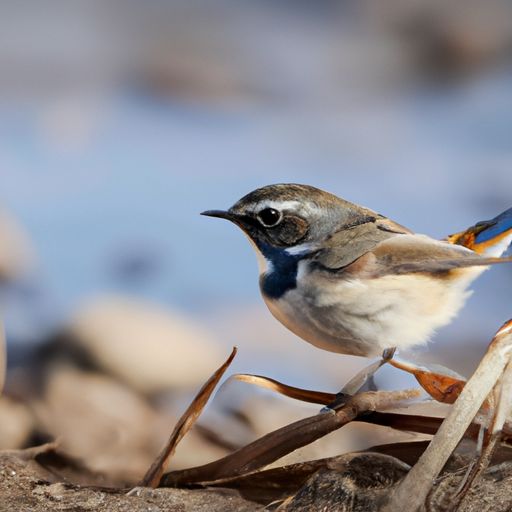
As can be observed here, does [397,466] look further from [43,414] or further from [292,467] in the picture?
[43,414]

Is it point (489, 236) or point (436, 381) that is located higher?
point (489, 236)

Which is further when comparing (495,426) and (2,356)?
(2,356)

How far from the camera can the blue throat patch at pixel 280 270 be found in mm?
737

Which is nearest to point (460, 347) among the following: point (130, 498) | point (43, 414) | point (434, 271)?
point (434, 271)

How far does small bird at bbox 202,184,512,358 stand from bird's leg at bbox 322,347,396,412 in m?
0.04

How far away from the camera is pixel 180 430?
0.82 meters

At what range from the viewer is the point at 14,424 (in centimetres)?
96

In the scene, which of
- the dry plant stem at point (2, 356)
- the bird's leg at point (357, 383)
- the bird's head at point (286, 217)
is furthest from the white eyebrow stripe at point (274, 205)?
the dry plant stem at point (2, 356)

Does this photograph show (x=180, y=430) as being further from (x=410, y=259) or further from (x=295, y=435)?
(x=410, y=259)

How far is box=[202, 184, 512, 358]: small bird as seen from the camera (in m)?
0.73

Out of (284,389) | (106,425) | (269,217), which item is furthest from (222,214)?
(106,425)

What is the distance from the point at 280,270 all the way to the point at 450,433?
0.52ft

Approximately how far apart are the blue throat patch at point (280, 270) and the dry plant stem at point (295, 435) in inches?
3.9

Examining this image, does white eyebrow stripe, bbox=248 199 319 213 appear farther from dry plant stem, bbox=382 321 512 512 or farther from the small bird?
dry plant stem, bbox=382 321 512 512
